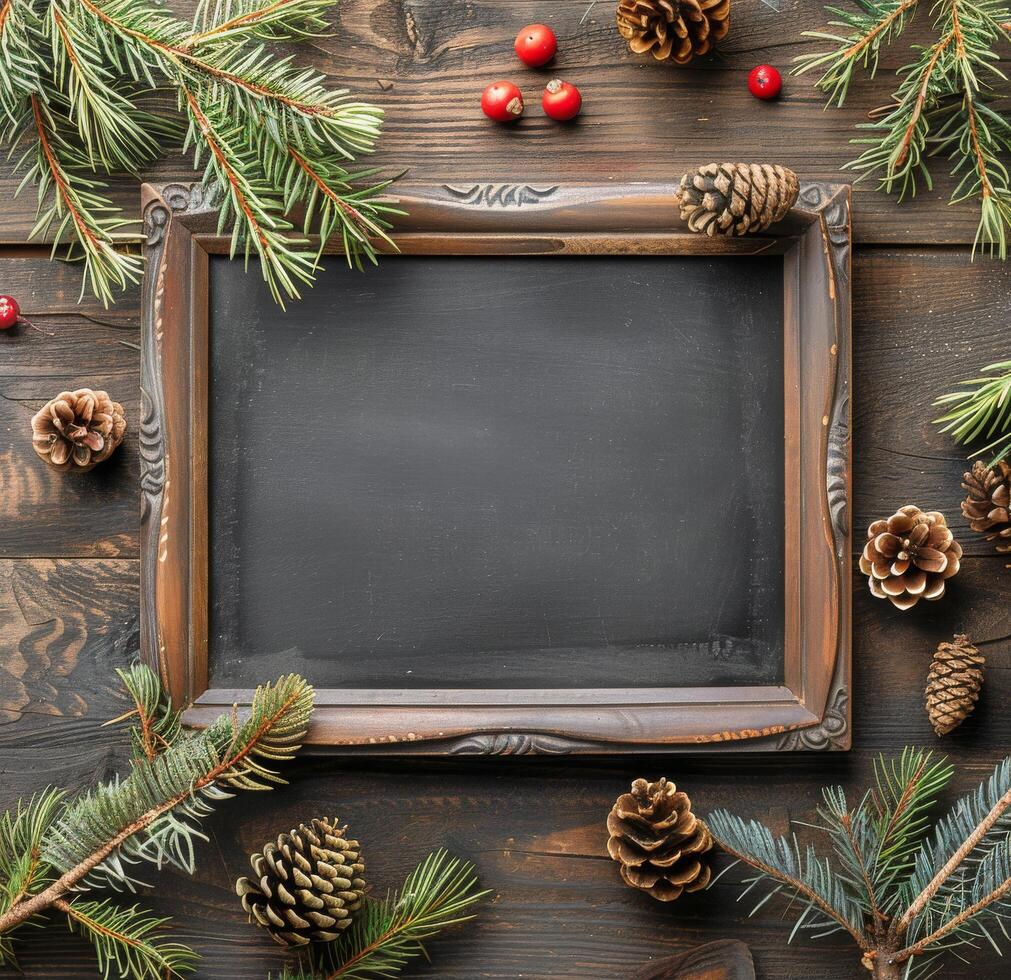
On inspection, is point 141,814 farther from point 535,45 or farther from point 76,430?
point 535,45

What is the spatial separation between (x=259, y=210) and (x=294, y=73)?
0.18 metres

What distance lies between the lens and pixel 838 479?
0.77 meters

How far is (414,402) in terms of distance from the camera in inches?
31.5

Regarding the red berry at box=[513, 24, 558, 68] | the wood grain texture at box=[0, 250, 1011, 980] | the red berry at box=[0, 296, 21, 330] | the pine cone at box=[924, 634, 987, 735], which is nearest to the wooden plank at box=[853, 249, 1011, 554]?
the wood grain texture at box=[0, 250, 1011, 980]

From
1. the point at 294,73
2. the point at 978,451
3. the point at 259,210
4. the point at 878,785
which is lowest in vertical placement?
the point at 878,785

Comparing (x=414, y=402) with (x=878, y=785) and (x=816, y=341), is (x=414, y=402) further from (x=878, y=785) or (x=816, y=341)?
(x=878, y=785)

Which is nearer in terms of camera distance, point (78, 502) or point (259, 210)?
point (259, 210)

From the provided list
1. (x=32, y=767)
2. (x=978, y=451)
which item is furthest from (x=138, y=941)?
(x=978, y=451)

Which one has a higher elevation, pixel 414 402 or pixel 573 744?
pixel 414 402

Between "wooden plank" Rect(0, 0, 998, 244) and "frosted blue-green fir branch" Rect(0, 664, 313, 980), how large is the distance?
51cm

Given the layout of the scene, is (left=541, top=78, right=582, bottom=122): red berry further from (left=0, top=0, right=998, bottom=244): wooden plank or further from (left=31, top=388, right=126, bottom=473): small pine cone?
(left=31, top=388, right=126, bottom=473): small pine cone

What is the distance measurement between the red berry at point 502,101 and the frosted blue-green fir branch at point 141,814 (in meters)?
0.54

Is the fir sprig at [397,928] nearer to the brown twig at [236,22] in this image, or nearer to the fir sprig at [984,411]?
the fir sprig at [984,411]

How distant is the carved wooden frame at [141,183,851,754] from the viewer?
0.77 meters
